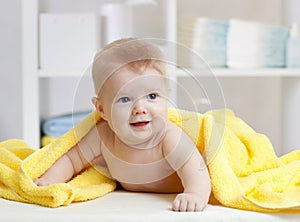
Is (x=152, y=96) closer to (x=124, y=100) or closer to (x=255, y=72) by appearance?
(x=124, y=100)

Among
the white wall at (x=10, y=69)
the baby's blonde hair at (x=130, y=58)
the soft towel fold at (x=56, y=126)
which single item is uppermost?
the baby's blonde hair at (x=130, y=58)

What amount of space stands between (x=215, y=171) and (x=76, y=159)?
258mm

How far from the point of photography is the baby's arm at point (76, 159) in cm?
106

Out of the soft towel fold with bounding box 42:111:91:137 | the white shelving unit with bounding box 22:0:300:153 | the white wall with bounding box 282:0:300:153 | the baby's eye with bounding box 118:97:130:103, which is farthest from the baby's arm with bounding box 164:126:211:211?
the white wall with bounding box 282:0:300:153

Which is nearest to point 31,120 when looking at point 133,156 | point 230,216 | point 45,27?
point 45,27

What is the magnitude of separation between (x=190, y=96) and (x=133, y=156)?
14 centimetres

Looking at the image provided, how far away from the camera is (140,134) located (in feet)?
3.15

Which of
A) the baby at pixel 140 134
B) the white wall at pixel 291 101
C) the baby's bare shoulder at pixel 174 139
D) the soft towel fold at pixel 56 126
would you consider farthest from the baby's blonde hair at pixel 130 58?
the white wall at pixel 291 101

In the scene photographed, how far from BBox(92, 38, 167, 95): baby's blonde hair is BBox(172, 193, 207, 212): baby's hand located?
0.65 feet

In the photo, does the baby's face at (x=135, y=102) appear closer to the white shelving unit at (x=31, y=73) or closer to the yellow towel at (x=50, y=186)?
the yellow towel at (x=50, y=186)

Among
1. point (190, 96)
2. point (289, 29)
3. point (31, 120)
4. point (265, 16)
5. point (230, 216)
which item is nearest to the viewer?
point (230, 216)

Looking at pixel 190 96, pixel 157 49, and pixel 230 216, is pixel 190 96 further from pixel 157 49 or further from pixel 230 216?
pixel 230 216

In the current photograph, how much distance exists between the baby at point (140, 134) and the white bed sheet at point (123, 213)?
0.09 ft

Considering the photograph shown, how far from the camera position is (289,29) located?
7.49 ft
